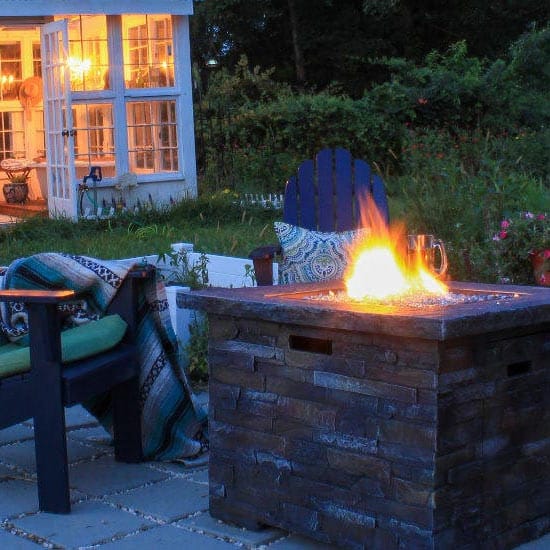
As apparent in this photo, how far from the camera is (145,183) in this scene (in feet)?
36.2

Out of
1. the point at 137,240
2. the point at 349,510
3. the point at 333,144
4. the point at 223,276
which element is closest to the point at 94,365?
the point at 349,510

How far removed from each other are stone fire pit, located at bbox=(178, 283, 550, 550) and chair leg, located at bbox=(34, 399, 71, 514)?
0.50 meters

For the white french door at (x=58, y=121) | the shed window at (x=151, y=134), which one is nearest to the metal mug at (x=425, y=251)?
the white french door at (x=58, y=121)

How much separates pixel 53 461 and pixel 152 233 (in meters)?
5.04

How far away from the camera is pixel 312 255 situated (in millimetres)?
5035

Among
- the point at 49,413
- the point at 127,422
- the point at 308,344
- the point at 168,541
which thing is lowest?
the point at 168,541

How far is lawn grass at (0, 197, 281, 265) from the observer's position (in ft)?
24.2

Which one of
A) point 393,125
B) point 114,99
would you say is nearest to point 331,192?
point 114,99

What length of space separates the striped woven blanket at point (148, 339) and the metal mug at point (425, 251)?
98cm

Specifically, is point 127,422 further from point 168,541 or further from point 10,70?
point 10,70

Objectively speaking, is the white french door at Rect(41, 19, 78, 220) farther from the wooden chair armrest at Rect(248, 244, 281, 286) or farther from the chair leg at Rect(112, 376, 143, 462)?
the chair leg at Rect(112, 376, 143, 462)

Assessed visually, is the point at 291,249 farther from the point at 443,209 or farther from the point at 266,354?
the point at 266,354

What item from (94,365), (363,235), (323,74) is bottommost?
(94,365)

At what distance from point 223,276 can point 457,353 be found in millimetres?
3250
